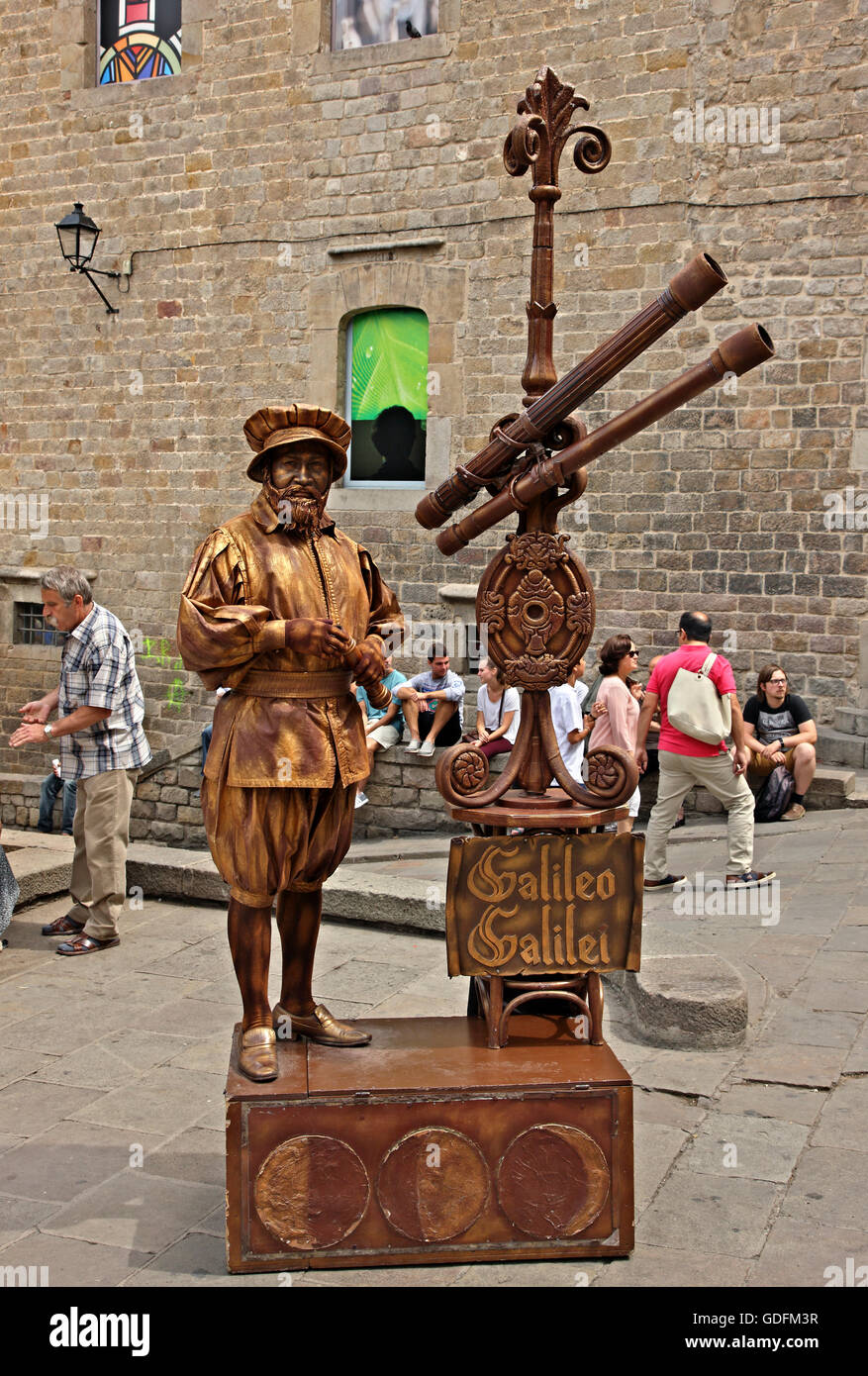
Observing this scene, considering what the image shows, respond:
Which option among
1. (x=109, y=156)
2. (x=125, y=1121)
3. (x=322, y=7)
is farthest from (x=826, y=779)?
(x=109, y=156)

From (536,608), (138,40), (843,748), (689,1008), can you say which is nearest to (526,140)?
(536,608)

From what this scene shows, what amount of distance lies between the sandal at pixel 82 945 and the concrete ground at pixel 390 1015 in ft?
0.20

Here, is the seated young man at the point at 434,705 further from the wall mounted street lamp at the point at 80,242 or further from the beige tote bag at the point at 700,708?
the wall mounted street lamp at the point at 80,242

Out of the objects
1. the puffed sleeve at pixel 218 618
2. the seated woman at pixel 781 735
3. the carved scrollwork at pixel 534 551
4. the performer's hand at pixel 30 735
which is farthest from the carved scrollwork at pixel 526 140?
the seated woman at pixel 781 735

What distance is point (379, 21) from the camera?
12.5 meters

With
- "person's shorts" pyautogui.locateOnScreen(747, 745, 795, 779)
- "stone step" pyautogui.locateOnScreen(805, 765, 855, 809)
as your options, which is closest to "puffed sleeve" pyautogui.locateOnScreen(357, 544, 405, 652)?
"person's shorts" pyautogui.locateOnScreen(747, 745, 795, 779)

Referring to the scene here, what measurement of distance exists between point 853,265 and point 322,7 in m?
5.95

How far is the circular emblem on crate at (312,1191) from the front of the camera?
345cm

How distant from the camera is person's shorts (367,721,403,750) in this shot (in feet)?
34.8

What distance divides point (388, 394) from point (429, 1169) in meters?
10.4

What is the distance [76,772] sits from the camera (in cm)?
659

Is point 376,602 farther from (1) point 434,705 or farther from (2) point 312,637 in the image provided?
(1) point 434,705

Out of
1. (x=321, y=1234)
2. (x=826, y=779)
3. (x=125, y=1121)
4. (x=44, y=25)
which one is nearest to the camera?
(x=321, y=1234)

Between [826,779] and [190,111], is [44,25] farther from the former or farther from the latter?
[826,779]
